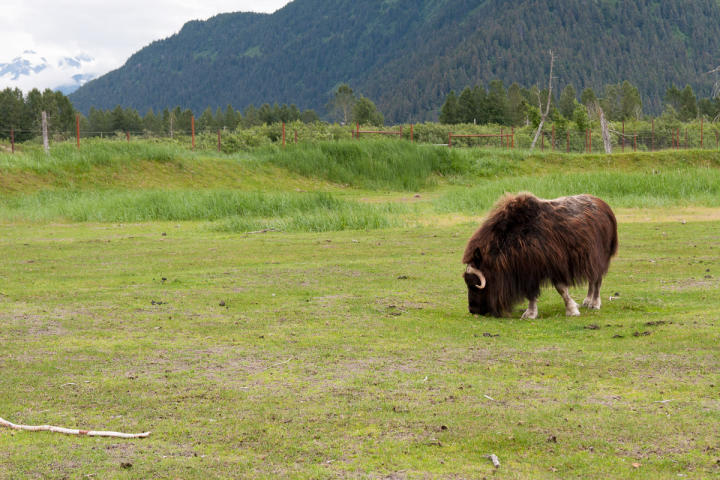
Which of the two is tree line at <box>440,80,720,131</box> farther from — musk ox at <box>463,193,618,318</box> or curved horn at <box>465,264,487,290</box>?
curved horn at <box>465,264,487,290</box>

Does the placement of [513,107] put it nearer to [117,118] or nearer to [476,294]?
[117,118]

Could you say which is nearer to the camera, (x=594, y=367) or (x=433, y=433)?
(x=433, y=433)

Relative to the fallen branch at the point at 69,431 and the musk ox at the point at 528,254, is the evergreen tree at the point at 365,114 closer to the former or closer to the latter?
the musk ox at the point at 528,254

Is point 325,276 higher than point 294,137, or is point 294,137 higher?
point 294,137

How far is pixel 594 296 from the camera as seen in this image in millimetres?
10586

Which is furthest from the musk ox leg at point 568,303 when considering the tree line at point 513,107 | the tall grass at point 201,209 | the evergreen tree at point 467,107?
the evergreen tree at point 467,107

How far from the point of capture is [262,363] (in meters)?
7.59

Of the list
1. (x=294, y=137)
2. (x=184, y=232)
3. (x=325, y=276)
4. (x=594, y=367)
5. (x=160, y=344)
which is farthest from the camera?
(x=294, y=137)

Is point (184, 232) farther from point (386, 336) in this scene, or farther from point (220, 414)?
point (220, 414)

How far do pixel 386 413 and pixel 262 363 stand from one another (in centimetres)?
201

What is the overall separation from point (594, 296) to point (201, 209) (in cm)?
1700

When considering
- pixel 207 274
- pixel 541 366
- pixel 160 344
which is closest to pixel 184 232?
pixel 207 274

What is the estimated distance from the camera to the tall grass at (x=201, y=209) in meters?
23.7

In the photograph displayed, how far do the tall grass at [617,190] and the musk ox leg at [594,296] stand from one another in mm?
15151
